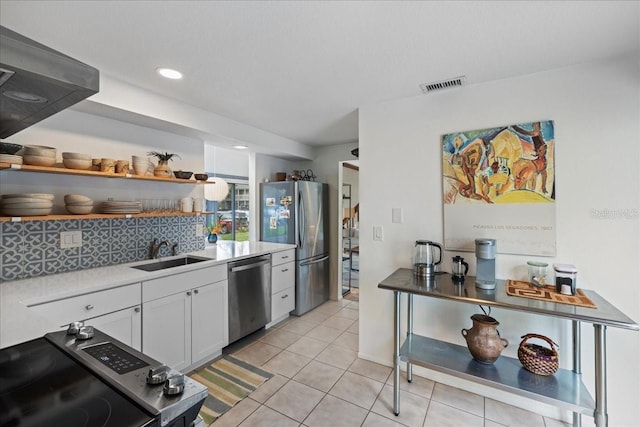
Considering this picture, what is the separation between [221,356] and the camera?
2.73m

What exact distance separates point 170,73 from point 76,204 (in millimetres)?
1157

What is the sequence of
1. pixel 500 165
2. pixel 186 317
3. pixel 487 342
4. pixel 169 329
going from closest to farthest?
pixel 487 342 < pixel 500 165 < pixel 169 329 < pixel 186 317

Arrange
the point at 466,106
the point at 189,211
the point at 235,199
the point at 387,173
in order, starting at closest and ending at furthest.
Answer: the point at 466,106 < the point at 387,173 < the point at 189,211 < the point at 235,199

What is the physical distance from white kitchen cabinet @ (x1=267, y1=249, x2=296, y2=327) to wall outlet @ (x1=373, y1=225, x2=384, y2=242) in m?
1.30

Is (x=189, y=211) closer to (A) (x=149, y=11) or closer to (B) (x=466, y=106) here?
(A) (x=149, y=11)

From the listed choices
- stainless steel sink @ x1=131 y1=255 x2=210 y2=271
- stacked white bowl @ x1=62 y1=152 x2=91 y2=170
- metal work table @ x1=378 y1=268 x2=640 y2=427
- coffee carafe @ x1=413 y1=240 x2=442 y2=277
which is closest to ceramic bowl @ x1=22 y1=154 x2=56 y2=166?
stacked white bowl @ x1=62 y1=152 x2=91 y2=170

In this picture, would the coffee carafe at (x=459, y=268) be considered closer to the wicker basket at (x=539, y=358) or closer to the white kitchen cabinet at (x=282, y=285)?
the wicker basket at (x=539, y=358)

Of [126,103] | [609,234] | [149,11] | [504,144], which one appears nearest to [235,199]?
[126,103]

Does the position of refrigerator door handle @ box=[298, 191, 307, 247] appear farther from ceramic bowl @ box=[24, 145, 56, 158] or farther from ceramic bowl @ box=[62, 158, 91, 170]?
ceramic bowl @ box=[24, 145, 56, 158]

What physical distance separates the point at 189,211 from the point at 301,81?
1665 mm

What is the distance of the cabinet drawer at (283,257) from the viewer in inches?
134

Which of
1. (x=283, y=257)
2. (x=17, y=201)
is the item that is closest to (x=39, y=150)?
(x=17, y=201)

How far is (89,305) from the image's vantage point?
1.80 metres

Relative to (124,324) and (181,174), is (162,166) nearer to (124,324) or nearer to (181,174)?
(181,174)
